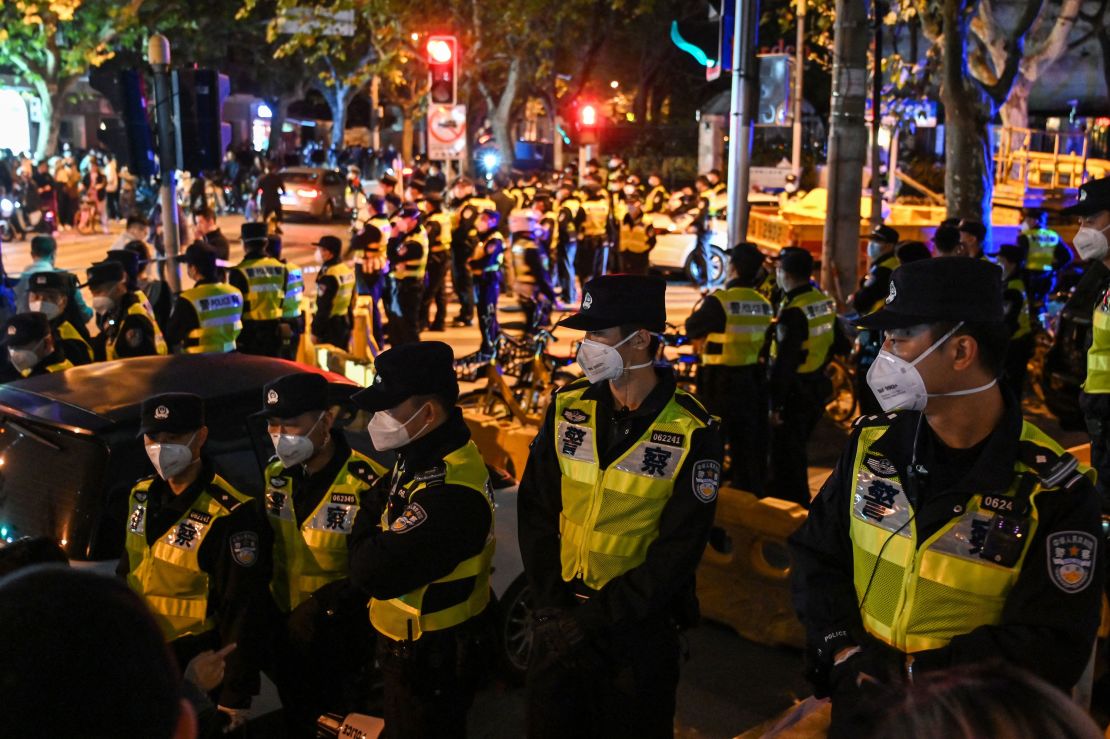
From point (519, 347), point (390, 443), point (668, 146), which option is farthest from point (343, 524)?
point (668, 146)

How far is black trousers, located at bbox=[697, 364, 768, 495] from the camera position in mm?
7984

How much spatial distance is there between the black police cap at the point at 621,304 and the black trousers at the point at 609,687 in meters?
1.01

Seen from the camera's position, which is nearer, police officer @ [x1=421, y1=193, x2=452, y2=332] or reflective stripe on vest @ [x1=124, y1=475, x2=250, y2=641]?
reflective stripe on vest @ [x1=124, y1=475, x2=250, y2=641]

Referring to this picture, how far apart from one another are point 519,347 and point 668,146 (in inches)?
1490

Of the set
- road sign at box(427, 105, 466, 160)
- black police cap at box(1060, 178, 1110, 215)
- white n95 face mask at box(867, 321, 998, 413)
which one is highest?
road sign at box(427, 105, 466, 160)

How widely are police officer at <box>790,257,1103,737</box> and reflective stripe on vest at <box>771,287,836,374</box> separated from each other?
15.4 feet

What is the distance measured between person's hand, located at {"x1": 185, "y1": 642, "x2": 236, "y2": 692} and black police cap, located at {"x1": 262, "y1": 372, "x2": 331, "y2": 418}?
0.96m

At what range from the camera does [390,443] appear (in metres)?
3.91

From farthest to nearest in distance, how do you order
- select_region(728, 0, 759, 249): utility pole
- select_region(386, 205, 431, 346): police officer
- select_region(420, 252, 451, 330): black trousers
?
select_region(420, 252, 451, 330): black trousers, select_region(386, 205, 431, 346): police officer, select_region(728, 0, 759, 249): utility pole

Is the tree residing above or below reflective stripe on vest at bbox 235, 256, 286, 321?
above

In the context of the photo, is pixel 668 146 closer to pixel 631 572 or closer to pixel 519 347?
pixel 519 347

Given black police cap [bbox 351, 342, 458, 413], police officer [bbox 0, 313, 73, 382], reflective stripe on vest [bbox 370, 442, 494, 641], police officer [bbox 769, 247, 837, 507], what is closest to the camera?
reflective stripe on vest [bbox 370, 442, 494, 641]

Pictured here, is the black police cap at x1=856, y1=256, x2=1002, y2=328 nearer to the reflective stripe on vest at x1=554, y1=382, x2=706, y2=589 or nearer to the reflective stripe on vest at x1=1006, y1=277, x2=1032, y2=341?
the reflective stripe on vest at x1=554, y1=382, x2=706, y2=589

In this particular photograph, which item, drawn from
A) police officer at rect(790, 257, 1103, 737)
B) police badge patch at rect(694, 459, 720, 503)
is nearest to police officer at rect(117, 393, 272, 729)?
police badge patch at rect(694, 459, 720, 503)
